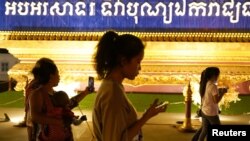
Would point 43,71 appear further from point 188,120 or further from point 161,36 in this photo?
point 188,120

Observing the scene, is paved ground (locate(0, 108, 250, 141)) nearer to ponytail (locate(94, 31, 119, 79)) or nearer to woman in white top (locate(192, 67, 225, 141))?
woman in white top (locate(192, 67, 225, 141))

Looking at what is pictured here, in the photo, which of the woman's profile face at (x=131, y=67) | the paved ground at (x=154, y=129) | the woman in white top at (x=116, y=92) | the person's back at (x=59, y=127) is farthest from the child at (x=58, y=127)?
the paved ground at (x=154, y=129)

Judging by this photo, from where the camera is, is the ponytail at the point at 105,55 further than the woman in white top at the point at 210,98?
No

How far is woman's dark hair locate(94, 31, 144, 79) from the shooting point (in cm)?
259

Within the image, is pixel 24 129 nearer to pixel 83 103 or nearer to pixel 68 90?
pixel 68 90

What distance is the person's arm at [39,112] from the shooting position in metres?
3.91

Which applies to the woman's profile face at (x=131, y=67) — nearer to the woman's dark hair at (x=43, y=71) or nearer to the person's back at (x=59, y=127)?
the person's back at (x=59, y=127)

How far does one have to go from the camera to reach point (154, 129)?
7.63 meters

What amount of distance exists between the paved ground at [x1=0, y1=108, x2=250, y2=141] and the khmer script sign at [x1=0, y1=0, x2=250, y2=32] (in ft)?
5.56

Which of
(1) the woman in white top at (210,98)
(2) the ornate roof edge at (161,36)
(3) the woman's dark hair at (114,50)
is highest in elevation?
(3) the woman's dark hair at (114,50)

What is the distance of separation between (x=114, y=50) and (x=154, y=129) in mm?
5162

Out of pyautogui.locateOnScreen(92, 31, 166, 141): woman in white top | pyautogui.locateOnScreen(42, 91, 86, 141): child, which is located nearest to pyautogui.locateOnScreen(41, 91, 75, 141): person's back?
pyautogui.locateOnScreen(42, 91, 86, 141): child

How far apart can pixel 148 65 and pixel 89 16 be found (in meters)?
1.34

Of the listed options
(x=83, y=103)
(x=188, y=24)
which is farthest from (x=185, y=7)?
(x=83, y=103)
